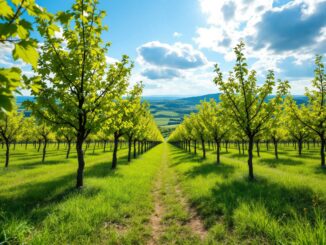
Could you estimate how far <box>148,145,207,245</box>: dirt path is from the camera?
663cm

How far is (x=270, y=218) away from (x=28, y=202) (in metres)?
11.0

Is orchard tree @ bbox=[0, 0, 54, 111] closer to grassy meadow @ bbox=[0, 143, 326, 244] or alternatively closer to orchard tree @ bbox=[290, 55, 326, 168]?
grassy meadow @ bbox=[0, 143, 326, 244]

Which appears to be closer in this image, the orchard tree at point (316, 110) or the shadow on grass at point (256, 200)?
the shadow on grass at point (256, 200)

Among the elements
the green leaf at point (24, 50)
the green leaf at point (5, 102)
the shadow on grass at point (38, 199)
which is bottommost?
the shadow on grass at point (38, 199)

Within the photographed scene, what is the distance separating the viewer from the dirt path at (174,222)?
6633 mm

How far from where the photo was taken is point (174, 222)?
26.5 feet

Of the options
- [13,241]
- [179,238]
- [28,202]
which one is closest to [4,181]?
[28,202]

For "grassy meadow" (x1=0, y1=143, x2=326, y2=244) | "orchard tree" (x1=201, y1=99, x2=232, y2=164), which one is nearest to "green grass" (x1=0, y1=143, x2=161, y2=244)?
"grassy meadow" (x1=0, y1=143, x2=326, y2=244)

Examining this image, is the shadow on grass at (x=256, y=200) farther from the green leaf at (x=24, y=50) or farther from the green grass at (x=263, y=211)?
the green leaf at (x=24, y=50)

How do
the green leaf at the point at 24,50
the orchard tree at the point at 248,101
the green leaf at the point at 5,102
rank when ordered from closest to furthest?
the green leaf at the point at 5,102, the green leaf at the point at 24,50, the orchard tree at the point at 248,101

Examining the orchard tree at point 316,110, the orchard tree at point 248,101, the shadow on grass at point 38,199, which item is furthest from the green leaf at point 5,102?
the orchard tree at point 316,110

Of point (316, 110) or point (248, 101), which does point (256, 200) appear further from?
point (316, 110)

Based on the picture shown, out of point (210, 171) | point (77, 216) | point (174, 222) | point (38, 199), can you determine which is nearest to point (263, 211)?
point (174, 222)

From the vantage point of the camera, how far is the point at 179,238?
6.61 metres
